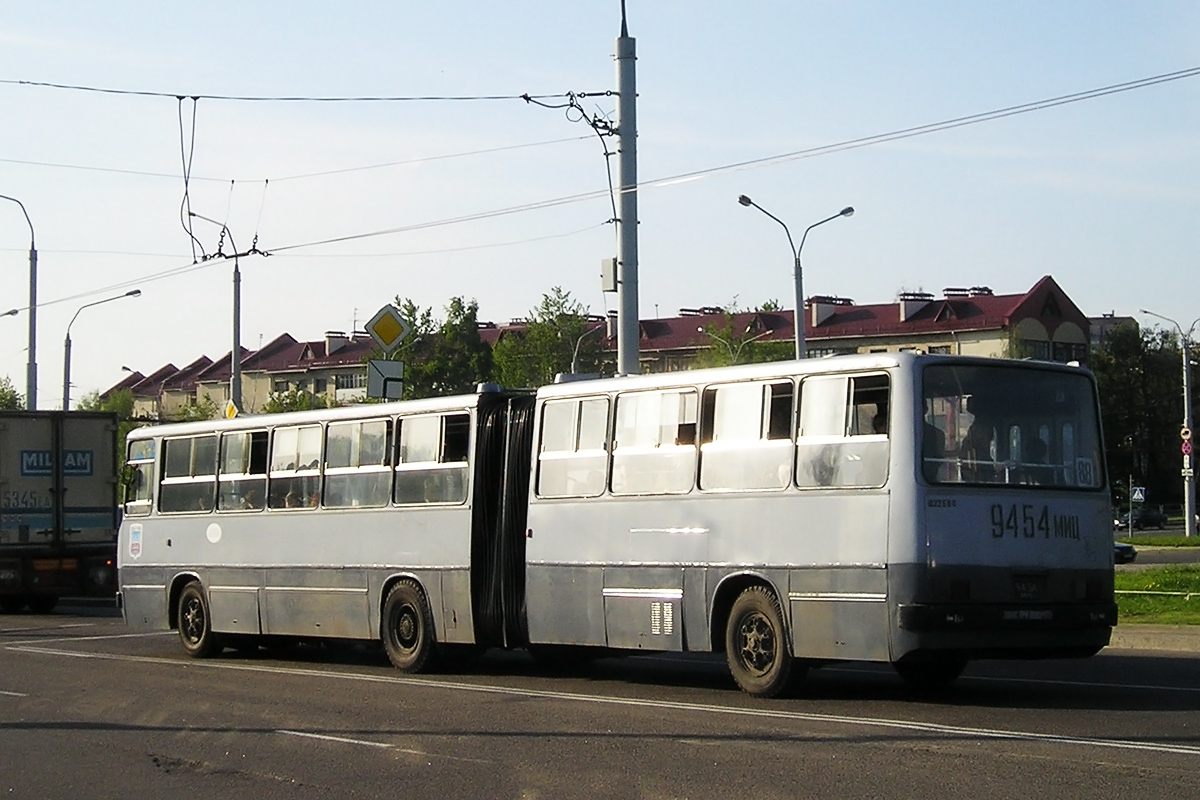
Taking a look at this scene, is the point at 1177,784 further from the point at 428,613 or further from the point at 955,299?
the point at 955,299

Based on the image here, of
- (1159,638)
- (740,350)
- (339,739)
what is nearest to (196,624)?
(339,739)

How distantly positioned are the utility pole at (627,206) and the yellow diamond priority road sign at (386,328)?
131 inches

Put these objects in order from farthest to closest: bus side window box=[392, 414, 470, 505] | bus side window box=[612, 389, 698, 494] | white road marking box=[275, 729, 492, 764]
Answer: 1. bus side window box=[392, 414, 470, 505]
2. bus side window box=[612, 389, 698, 494]
3. white road marking box=[275, 729, 492, 764]

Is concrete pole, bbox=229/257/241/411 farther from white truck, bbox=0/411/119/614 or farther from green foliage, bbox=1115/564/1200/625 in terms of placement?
green foliage, bbox=1115/564/1200/625

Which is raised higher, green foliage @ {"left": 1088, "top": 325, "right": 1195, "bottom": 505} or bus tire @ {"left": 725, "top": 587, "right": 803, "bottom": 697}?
green foliage @ {"left": 1088, "top": 325, "right": 1195, "bottom": 505}

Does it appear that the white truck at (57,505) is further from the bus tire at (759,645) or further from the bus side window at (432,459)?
the bus tire at (759,645)

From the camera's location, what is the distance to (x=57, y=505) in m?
30.3

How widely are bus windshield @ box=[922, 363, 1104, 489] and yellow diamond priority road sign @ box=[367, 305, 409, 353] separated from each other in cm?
1165

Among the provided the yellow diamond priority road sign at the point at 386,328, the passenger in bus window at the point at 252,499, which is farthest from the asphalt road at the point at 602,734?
the yellow diamond priority road sign at the point at 386,328

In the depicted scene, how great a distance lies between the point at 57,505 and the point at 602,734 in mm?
20654

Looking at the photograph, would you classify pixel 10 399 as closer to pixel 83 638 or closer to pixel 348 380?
pixel 348 380

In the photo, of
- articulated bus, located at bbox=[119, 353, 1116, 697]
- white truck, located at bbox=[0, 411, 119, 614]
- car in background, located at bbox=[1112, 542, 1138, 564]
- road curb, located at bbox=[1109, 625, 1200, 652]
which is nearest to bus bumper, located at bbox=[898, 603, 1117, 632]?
articulated bus, located at bbox=[119, 353, 1116, 697]

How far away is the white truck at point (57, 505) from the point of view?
2970 centimetres

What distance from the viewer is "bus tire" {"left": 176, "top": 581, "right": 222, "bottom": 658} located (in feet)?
68.5
